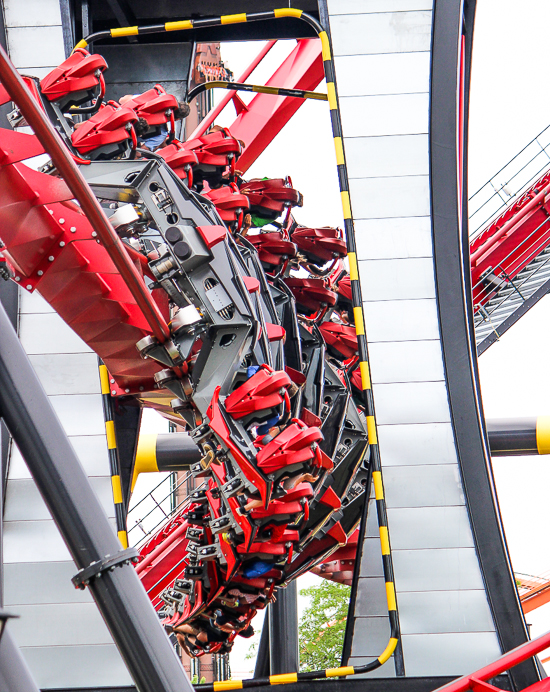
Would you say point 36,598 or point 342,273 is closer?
point 36,598

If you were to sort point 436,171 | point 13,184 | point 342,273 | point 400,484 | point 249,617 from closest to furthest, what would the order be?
point 13,184, point 249,617, point 400,484, point 436,171, point 342,273

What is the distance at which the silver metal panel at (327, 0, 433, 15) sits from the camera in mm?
7664

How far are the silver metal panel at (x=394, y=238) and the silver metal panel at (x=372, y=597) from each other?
104 inches

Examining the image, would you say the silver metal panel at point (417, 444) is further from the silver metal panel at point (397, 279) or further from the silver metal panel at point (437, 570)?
the silver metal panel at point (397, 279)

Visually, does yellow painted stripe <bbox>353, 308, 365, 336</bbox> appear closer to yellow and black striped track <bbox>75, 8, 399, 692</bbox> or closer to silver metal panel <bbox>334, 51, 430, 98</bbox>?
Result: yellow and black striped track <bbox>75, 8, 399, 692</bbox>

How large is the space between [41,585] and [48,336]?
2.02 m

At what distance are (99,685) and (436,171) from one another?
492 centimetres

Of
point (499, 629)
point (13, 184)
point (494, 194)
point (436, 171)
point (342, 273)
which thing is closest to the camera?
point (13, 184)

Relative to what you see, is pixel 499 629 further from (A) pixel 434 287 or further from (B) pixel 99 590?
Result: (B) pixel 99 590

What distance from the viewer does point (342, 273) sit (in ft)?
27.9

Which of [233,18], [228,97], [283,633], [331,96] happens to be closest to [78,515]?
[331,96]

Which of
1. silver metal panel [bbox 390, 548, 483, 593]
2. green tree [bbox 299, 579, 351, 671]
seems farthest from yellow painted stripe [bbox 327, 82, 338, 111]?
green tree [bbox 299, 579, 351, 671]

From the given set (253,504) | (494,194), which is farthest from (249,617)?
(494,194)

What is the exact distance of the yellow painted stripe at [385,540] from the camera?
6.53 metres
